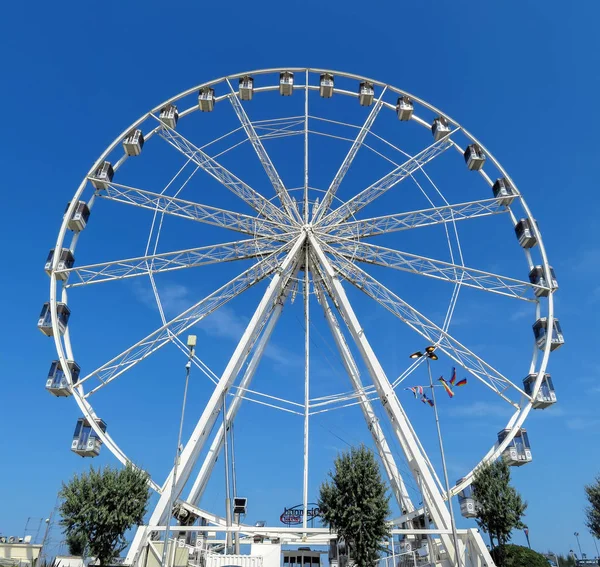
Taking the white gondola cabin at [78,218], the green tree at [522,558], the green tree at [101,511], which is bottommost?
the green tree at [522,558]

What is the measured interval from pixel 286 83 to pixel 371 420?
1737 centimetres

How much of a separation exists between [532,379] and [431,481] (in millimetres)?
7025

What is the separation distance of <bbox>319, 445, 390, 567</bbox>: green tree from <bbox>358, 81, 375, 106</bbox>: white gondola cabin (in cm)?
1779

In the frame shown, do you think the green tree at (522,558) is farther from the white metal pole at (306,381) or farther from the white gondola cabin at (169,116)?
the white gondola cabin at (169,116)

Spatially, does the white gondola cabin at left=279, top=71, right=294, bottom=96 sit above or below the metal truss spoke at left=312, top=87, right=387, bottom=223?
above

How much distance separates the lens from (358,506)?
53.2 ft

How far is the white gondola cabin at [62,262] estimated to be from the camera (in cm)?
2095

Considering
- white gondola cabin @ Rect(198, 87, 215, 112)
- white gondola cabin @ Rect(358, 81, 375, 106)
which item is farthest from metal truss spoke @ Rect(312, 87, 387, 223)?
white gondola cabin @ Rect(198, 87, 215, 112)

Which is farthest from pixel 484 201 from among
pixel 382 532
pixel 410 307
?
pixel 382 532

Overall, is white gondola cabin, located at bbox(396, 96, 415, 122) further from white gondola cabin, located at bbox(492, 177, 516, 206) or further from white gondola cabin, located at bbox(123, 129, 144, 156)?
white gondola cabin, located at bbox(123, 129, 144, 156)

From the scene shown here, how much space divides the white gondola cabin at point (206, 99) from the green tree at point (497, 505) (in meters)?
20.7

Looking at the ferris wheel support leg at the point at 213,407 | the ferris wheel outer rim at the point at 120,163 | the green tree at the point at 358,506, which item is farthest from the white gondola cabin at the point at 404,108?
the green tree at the point at 358,506

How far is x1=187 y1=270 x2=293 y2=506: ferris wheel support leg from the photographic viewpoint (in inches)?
743

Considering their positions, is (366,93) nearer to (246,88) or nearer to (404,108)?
(404,108)
